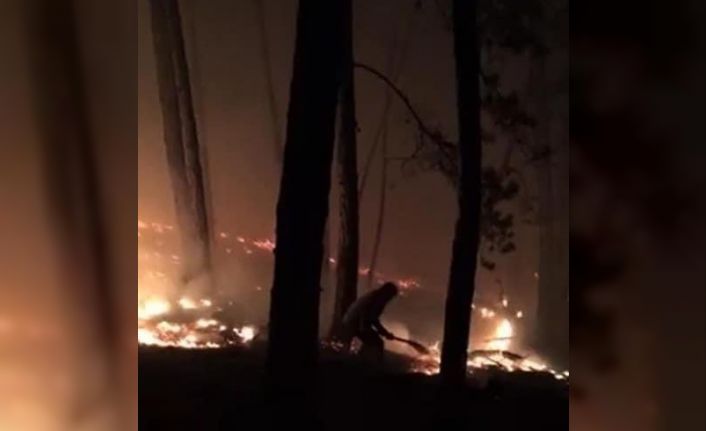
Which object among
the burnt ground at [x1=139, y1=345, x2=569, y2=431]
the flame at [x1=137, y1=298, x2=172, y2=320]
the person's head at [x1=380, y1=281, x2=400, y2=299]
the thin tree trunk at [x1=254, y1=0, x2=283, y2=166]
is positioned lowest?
the burnt ground at [x1=139, y1=345, x2=569, y2=431]

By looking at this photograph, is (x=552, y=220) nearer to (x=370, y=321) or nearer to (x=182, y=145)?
(x=370, y=321)

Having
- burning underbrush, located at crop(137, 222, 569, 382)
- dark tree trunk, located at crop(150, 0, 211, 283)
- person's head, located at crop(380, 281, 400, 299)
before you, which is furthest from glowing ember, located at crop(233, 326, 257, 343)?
person's head, located at crop(380, 281, 400, 299)

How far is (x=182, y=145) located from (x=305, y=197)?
0.21 metres

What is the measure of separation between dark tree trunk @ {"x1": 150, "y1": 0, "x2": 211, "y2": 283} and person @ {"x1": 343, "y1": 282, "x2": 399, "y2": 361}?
0.24 m

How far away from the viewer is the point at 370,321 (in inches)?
55.9

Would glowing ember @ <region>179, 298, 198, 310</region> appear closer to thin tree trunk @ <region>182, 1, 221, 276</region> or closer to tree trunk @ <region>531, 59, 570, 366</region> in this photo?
thin tree trunk @ <region>182, 1, 221, 276</region>

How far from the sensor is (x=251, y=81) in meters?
1.45

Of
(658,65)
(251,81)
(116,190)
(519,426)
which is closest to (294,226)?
(251,81)

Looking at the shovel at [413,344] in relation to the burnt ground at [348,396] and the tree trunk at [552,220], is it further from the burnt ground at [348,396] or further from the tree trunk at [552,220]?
the tree trunk at [552,220]

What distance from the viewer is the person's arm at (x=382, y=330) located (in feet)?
4.62

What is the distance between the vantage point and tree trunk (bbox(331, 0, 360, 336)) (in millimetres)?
1420

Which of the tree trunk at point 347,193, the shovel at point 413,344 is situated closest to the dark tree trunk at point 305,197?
the tree trunk at point 347,193

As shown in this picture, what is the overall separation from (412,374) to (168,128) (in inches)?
21.2

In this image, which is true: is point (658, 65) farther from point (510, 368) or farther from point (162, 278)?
point (162, 278)
